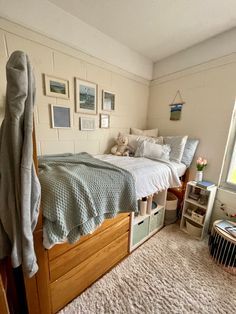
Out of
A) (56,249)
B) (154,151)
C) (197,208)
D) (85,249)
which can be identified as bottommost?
(197,208)

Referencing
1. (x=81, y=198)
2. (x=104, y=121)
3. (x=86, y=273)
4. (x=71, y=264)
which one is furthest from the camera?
(x=104, y=121)

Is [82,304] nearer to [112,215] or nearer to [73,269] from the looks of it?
[73,269]

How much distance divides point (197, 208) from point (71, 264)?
1.68 m

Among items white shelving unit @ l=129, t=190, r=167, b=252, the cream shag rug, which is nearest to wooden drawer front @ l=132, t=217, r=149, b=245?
white shelving unit @ l=129, t=190, r=167, b=252

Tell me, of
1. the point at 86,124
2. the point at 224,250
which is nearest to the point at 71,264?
the point at 224,250

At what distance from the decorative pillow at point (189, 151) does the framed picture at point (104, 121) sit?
1.17 m

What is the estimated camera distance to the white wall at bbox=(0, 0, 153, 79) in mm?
1307

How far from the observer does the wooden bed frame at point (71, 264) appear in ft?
2.85

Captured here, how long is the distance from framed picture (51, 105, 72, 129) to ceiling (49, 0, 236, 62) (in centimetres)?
98

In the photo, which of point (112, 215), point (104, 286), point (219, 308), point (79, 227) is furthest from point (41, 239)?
point (219, 308)

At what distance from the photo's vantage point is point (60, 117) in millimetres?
1724

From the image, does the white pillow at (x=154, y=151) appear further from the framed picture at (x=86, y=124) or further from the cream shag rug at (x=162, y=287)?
the cream shag rug at (x=162, y=287)

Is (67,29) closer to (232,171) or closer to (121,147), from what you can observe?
(121,147)

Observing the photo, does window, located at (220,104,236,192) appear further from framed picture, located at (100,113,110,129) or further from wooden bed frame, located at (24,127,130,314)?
framed picture, located at (100,113,110,129)
